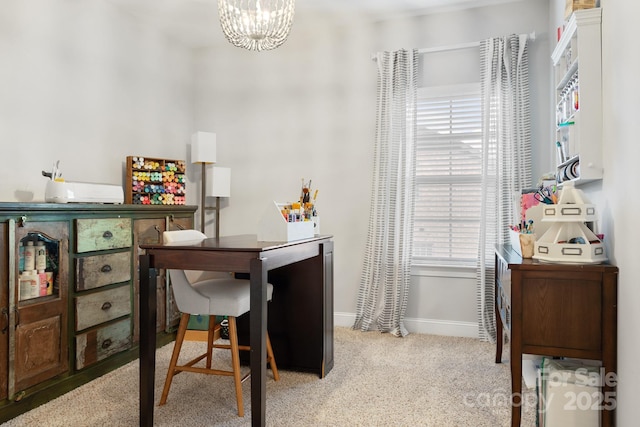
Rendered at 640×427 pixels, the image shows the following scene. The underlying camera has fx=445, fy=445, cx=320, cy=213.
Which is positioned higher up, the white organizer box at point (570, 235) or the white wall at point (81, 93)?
the white wall at point (81, 93)

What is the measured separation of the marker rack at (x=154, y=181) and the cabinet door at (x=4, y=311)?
4.20ft

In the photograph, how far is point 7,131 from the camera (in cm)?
272

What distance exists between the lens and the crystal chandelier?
2.51m

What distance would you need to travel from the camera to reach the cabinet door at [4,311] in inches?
86.0

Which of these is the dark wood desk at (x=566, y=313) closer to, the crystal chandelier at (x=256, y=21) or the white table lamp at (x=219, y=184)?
the crystal chandelier at (x=256, y=21)

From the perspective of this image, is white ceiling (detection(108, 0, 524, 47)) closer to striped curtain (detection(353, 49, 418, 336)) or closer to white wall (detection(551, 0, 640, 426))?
striped curtain (detection(353, 49, 418, 336))

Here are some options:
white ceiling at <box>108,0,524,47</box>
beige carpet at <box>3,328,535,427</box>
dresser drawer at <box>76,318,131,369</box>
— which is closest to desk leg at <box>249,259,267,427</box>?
beige carpet at <box>3,328,535,427</box>

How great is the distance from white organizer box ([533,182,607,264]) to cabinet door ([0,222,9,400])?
2552 millimetres

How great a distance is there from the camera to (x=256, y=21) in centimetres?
251

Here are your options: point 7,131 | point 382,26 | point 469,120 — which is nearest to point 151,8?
point 7,131

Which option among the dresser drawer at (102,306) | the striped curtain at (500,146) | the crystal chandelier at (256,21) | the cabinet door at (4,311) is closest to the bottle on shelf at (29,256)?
the cabinet door at (4,311)

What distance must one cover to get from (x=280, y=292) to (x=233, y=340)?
638mm

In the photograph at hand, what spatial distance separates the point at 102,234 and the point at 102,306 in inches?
18.1

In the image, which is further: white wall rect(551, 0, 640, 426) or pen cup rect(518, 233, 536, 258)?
pen cup rect(518, 233, 536, 258)
